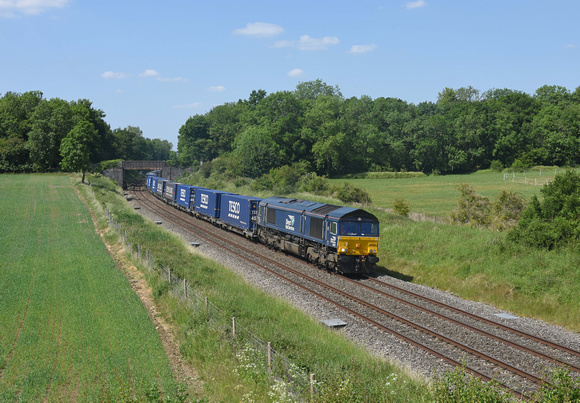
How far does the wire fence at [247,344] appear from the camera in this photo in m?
10.7

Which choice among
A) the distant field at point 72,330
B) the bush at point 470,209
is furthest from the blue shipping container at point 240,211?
the bush at point 470,209

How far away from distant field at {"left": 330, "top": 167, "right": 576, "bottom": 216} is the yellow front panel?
2730 cm

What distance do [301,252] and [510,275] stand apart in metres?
12.3

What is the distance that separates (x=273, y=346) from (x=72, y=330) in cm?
848

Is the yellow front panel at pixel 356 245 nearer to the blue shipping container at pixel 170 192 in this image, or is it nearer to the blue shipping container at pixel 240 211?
the blue shipping container at pixel 240 211

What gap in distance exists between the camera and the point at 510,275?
906 inches

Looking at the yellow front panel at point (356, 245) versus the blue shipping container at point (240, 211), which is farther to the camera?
the blue shipping container at point (240, 211)

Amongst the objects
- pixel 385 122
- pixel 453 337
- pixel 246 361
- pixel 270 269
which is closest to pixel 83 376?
pixel 246 361

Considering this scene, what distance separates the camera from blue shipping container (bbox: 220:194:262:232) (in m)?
38.2

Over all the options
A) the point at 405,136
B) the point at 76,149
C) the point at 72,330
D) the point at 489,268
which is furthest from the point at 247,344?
the point at 405,136

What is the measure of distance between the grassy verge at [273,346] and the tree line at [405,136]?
72.3m

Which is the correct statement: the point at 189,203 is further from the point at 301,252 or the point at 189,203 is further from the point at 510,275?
the point at 510,275

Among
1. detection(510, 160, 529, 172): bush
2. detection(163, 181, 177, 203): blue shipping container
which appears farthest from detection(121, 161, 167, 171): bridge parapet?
detection(510, 160, 529, 172): bush

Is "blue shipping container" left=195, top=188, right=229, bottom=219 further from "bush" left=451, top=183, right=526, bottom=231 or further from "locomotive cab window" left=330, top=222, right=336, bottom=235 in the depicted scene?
"bush" left=451, top=183, right=526, bottom=231
